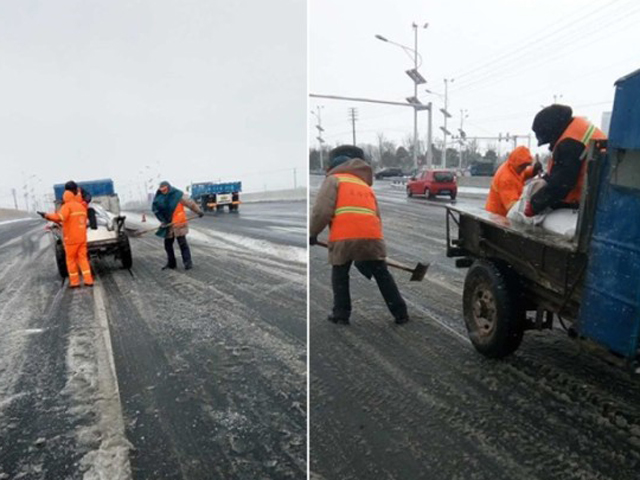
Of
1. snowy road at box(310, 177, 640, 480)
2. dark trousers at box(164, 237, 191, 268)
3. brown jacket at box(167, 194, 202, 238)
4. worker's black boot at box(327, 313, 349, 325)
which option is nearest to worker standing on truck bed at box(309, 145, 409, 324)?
snowy road at box(310, 177, 640, 480)

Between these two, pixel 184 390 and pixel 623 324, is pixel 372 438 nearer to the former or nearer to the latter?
pixel 623 324

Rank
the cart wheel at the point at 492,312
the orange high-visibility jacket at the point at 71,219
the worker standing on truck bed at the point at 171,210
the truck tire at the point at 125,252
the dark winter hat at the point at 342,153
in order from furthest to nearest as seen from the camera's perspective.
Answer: the truck tire at the point at 125,252 → the worker standing on truck bed at the point at 171,210 → the orange high-visibility jacket at the point at 71,219 → the cart wheel at the point at 492,312 → the dark winter hat at the point at 342,153

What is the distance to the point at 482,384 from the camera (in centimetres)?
249

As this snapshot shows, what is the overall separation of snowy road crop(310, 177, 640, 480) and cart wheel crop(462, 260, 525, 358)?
90mm

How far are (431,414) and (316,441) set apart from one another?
0.70 meters

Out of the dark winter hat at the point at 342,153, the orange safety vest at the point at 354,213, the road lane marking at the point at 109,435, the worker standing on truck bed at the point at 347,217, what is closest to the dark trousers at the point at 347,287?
the worker standing on truck bed at the point at 347,217

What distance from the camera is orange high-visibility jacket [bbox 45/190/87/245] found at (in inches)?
230

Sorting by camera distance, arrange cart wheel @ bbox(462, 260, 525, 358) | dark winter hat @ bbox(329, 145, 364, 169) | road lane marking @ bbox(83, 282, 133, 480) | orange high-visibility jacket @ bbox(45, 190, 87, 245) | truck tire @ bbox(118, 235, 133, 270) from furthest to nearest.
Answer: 1. truck tire @ bbox(118, 235, 133, 270)
2. orange high-visibility jacket @ bbox(45, 190, 87, 245)
3. cart wheel @ bbox(462, 260, 525, 358)
4. road lane marking @ bbox(83, 282, 133, 480)
5. dark winter hat @ bbox(329, 145, 364, 169)

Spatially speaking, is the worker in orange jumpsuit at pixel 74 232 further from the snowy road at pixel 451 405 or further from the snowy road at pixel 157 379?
the snowy road at pixel 451 405

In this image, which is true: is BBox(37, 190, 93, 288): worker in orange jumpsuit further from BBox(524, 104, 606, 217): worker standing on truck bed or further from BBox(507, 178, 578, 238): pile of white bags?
BBox(524, 104, 606, 217): worker standing on truck bed

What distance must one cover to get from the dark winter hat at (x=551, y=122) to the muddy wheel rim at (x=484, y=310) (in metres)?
0.93

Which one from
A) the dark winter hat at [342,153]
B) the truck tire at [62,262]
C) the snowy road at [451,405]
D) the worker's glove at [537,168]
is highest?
the dark winter hat at [342,153]

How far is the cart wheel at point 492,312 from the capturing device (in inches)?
105

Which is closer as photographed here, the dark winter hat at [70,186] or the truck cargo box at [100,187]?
the dark winter hat at [70,186]
